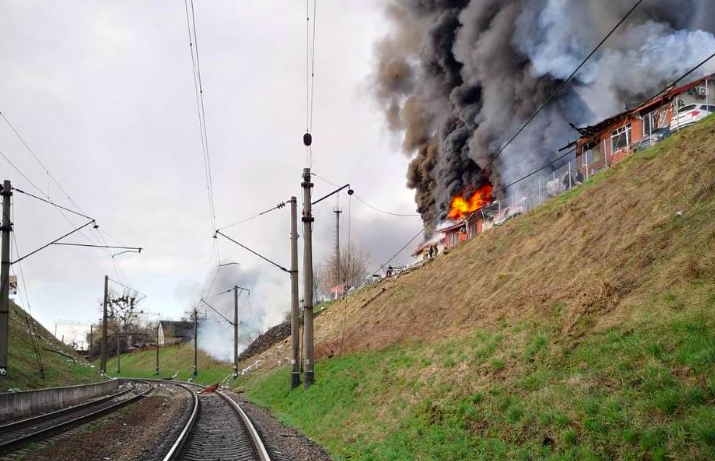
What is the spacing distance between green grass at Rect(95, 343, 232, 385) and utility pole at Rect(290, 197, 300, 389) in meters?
32.9

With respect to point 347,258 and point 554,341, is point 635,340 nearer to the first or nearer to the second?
point 554,341

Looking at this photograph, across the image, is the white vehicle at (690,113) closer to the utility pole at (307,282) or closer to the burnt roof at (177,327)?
the utility pole at (307,282)

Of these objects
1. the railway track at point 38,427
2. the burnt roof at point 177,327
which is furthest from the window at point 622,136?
the burnt roof at point 177,327

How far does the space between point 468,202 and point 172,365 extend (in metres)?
63.2

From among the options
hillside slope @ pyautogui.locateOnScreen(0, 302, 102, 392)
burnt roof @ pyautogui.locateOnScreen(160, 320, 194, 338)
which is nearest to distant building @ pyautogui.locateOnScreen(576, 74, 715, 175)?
hillside slope @ pyautogui.locateOnScreen(0, 302, 102, 392)

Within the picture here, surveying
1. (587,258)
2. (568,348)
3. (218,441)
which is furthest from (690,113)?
(218,441)

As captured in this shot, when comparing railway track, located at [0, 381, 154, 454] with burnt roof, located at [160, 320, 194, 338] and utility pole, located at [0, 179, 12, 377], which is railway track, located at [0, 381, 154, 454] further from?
burnt roof, located at [160, 320, 194, 338]

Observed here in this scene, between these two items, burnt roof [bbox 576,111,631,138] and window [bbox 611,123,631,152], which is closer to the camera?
window [bbox 611,123,631,152]

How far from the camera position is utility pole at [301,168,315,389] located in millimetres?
25594

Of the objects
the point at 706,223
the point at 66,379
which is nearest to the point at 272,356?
the point at 66,379

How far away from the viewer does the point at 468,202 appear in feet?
148

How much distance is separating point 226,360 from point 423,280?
47.7 metres

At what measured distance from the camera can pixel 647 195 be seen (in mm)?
17047

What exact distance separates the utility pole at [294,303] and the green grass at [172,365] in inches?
1294
